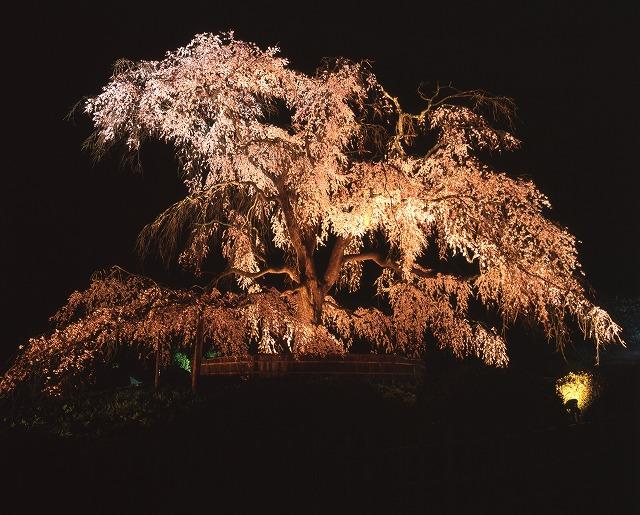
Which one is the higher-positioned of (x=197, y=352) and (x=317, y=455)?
(x=197, y=352)

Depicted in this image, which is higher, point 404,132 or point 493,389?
point 404,132

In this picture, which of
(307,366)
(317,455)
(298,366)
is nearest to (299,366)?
(298,366)

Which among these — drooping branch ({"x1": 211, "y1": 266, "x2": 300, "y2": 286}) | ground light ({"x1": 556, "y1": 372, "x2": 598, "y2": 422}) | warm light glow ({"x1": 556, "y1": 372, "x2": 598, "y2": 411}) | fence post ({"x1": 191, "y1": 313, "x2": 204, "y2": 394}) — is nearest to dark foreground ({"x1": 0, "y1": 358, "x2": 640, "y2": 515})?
fence post ({"x1": 191, "y1": 313, "x2": 204, "y2": 394})

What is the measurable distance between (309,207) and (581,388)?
696cm

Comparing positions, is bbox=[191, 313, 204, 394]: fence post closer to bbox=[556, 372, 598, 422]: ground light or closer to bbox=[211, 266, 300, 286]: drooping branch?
bbox=[211, 266, 300, 286]: drooping branch

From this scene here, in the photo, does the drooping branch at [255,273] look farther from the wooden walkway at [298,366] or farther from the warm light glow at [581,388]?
the warm light glow at [581,388]

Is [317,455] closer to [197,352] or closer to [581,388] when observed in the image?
[197,352]

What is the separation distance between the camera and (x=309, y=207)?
41.2 ft

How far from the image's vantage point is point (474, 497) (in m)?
8.88

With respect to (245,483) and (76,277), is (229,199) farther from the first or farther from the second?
(76,277)

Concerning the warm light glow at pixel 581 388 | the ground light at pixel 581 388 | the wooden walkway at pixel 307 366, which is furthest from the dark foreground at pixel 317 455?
the warm light glow at pixel 581 388

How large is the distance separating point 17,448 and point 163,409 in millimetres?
3128

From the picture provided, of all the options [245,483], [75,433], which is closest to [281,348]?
[75,433]

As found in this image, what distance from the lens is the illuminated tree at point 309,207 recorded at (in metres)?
11.5
